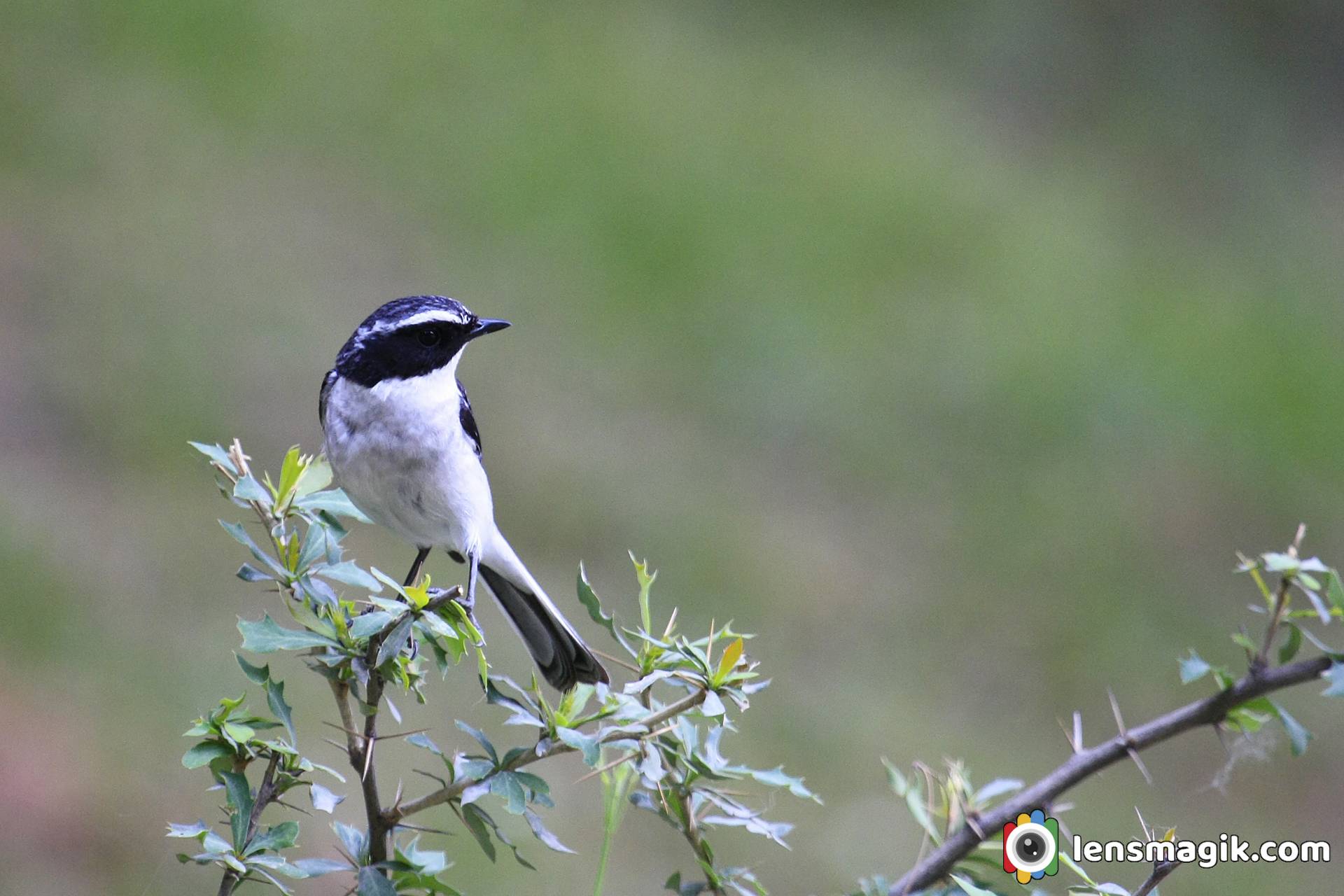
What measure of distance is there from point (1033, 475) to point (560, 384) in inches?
137

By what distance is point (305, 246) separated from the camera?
29.5 ft

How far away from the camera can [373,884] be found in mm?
2039

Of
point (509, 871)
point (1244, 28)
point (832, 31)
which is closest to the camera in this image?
point (509, 871)

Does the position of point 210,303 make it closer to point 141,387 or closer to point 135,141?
point 141,387

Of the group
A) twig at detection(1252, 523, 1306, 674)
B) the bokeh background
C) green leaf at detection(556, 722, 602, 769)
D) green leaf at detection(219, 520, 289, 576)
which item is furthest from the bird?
the bokeh background

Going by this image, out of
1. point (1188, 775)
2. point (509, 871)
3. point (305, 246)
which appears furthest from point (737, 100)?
point (509, 871)

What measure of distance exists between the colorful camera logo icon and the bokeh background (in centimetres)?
357

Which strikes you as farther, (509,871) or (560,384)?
(560,384)

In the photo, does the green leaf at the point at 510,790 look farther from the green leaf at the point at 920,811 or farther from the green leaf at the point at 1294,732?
the green leaf at the point at 1294,732

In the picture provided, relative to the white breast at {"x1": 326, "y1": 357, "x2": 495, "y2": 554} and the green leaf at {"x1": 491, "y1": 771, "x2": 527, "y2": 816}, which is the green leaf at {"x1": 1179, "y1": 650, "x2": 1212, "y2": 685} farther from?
the white breast at {"x1": 326, "y1": 357, "x2": 495, "y2": 554}

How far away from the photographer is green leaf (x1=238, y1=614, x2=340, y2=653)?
2033 mm

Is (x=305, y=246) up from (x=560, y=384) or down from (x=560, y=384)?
up

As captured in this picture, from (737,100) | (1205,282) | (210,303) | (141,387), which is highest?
(737,100)

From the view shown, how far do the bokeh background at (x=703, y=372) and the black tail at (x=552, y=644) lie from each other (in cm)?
222
